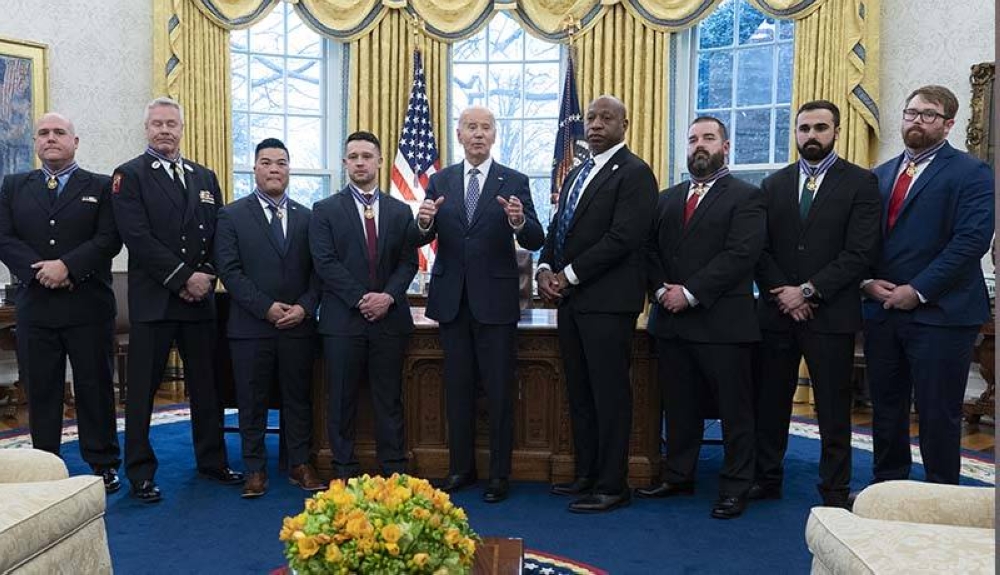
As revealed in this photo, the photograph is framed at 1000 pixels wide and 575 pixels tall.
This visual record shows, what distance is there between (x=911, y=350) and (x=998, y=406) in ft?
9.28

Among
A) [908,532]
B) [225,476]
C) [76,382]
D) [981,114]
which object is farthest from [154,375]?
[981,114]

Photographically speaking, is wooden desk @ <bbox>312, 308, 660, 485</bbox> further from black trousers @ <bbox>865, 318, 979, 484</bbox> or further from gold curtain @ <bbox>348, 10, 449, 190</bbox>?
gold curtain @ <bbox>348, 10, 449, 190</bbox>

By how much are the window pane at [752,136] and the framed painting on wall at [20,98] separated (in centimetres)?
525

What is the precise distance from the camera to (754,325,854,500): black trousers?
3.63 meters

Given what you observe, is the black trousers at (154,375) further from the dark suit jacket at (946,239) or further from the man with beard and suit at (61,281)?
the dark suit jacket at (946,239)

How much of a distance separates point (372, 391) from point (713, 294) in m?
1.55

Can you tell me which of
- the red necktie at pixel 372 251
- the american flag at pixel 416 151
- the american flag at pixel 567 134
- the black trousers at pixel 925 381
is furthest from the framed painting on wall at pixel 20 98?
the black trousers at pixel 925 381

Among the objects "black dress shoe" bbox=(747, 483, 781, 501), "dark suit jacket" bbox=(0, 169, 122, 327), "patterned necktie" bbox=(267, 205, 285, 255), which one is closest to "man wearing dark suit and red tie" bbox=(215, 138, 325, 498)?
"patterned necktie" bbox=(267, 205, 285, 255)

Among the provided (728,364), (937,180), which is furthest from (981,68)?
(728,364)

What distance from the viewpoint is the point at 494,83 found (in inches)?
306

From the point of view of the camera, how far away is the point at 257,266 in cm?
396

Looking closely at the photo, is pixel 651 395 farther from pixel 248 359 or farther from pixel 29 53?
pixel 29 53

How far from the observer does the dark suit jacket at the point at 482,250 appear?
152 inches

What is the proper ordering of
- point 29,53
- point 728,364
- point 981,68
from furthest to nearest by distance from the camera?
point 29,53 < point 981,68 < point 728,364
